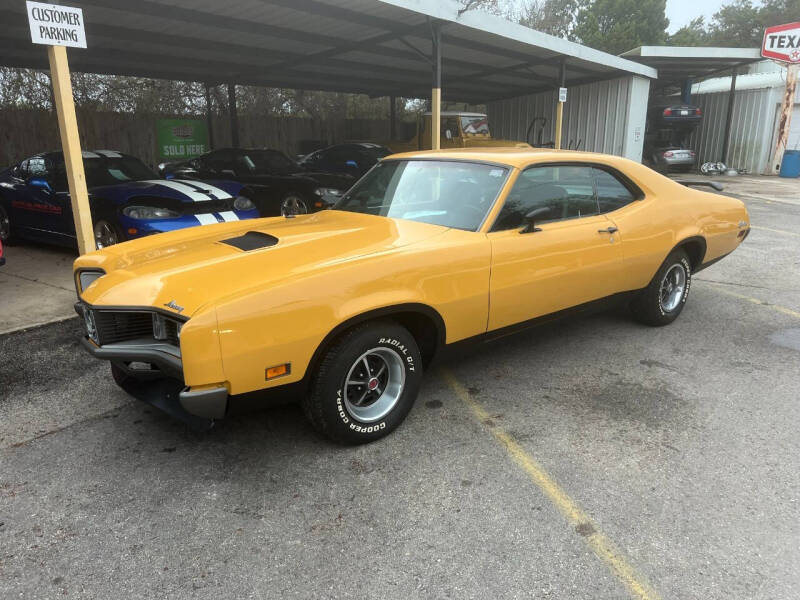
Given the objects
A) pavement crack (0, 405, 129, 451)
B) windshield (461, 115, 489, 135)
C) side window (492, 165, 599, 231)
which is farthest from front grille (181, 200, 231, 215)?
windshield (461, 115, 489, 135)

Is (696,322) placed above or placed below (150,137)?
below

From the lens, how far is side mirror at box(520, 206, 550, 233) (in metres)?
3.34

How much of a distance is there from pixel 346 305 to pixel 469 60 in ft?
38.5

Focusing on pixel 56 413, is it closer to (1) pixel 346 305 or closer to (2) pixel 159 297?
(2) pixel 159 297

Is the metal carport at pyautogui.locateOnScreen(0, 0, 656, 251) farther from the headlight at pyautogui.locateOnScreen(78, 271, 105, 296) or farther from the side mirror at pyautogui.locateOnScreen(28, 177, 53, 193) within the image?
the headlight at pyautogui.locateOnScreen(78, 271, 105, 296)

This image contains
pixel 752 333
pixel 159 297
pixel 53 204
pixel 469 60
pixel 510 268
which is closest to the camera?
pixel 159 297

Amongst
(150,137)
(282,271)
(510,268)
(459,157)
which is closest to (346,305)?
(282,271)

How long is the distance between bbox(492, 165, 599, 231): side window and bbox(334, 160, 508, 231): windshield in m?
0.13

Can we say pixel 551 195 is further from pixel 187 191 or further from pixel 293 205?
pixel 293 205

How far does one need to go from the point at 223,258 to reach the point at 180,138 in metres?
15.8

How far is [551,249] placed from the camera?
143 inches

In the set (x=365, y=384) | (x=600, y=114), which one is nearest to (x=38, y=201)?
(x=365, y=384)

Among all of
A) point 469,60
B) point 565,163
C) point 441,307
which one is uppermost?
point 469,60

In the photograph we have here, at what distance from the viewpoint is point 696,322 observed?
505 centimetres
